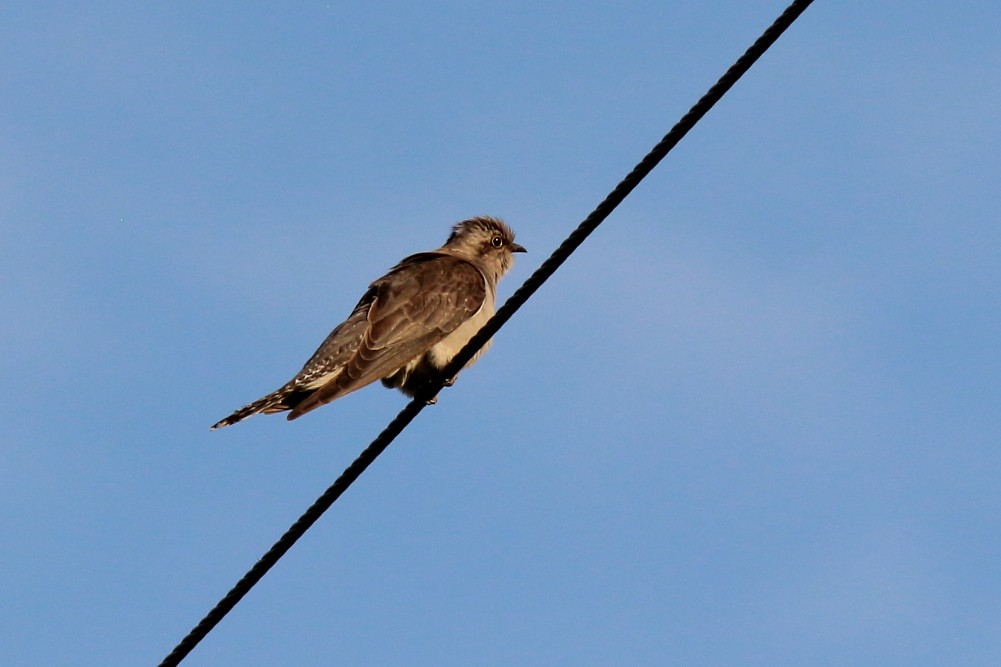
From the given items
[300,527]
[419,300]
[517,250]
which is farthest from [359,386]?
[517,250]

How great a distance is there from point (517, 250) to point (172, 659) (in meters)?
6.87

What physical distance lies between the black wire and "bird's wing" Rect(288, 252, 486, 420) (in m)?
1.88

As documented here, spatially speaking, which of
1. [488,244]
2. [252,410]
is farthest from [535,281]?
[488,244]

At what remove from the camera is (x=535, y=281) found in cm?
596

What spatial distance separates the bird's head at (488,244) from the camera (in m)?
11.5

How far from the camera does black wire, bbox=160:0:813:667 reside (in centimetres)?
510

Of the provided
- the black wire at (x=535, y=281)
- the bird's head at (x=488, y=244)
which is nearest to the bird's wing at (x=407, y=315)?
the bird's head at (x=488, y=244)

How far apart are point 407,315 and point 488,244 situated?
2471 millimetres

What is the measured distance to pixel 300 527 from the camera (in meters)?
5.68

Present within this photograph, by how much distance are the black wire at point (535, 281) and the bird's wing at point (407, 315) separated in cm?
188

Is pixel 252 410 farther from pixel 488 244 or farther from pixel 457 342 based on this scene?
pixel 488 244

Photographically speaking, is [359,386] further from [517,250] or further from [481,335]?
[517,250]

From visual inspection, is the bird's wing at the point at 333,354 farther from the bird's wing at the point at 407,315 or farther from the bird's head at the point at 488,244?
the bird's head at the point at 488,244

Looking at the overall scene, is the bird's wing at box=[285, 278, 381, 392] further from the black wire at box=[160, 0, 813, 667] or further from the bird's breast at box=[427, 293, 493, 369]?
the black wire at box=[160, 0, 813, 667]
